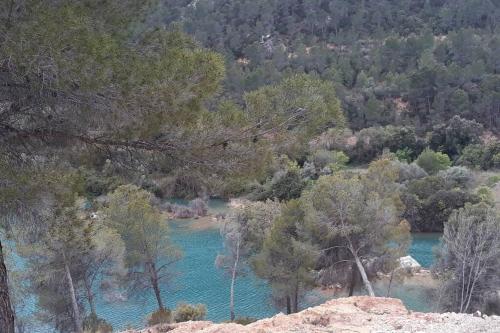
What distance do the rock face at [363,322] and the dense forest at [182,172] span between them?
152 centimetres

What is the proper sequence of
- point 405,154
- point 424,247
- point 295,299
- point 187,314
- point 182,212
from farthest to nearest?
point 405,154 → point 182,212 → point 424,247 → point 295,299 → point 187,314

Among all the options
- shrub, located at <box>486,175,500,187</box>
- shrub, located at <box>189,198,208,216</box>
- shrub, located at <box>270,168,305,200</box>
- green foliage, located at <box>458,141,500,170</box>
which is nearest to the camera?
shrub, located at <box>189,198,208,216</box>

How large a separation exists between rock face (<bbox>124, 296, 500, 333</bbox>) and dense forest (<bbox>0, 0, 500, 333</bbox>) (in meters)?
1.52

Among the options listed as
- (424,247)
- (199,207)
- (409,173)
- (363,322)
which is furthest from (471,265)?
(199,207)

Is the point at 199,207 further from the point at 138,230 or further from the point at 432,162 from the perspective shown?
the point at 138,230

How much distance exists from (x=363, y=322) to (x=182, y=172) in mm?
2516

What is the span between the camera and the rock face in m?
5.68

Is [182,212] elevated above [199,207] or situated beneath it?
situated beneath

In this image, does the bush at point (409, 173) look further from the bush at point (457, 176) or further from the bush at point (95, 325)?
the bush at point (95, 325)

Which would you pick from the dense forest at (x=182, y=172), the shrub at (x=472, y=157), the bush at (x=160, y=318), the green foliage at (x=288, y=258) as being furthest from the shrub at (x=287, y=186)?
the bush at (x=160, y=318)

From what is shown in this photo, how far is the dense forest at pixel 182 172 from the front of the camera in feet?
14.8

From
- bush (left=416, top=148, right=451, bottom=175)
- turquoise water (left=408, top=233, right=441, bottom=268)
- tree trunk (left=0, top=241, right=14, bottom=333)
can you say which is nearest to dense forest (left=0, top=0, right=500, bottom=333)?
tree trunk (left=0, top=241, right=14, bottom=333)

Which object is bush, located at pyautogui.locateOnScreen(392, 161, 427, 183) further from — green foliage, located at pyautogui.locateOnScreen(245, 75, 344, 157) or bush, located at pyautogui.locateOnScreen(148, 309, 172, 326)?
green foliage, located at pyautogui.locateOnScreen(245, 75, 344, 157)

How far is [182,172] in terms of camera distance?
5578mm
